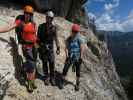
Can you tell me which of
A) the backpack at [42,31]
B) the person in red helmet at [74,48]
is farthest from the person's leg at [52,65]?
the person in red helmet at [74,48]

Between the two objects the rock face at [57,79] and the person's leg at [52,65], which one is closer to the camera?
the rock face at [57,79]

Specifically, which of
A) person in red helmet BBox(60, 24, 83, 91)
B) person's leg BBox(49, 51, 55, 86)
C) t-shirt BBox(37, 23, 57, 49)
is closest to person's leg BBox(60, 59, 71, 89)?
person in red helmet BBox(60, 24, 83, 91)

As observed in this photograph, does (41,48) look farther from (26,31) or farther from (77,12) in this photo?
(77,12)

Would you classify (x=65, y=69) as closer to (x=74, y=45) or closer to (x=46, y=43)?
(x=74, y=45)

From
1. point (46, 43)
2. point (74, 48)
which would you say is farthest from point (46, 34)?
point (74, 48)

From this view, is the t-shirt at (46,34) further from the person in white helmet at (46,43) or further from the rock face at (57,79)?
the rock face at (57,79)

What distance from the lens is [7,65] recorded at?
1401 centimetres

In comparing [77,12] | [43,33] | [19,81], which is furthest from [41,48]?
[77,12]

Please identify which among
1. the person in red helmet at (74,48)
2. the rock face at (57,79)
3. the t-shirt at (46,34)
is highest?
the t-shirt at (46,34)

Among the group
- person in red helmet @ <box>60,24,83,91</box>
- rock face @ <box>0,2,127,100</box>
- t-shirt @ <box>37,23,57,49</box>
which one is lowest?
rock face @ <box>0,2,127,100</box>

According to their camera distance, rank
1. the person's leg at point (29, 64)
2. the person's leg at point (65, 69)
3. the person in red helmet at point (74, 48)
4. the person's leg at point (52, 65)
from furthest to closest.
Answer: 1. the person's leg at point (65, 69)
2. the person in red helmet at point (74, 48)
3. the person's leg at point (52, 65)
4. the person's leg at point (29, 64)

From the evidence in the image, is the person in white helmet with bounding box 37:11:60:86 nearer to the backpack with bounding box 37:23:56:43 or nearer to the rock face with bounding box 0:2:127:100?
the backpack with bounding box 37:23:56:43

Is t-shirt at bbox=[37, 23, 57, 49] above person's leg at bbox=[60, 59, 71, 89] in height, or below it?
above

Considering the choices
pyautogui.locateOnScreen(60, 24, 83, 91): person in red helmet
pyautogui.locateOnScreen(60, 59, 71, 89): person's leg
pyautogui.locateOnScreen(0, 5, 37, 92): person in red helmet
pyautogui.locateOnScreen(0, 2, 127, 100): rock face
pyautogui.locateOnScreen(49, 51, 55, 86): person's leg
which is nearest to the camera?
pyautogui.locateOnScreen(0, 5, 37, 92): person in red helmet
